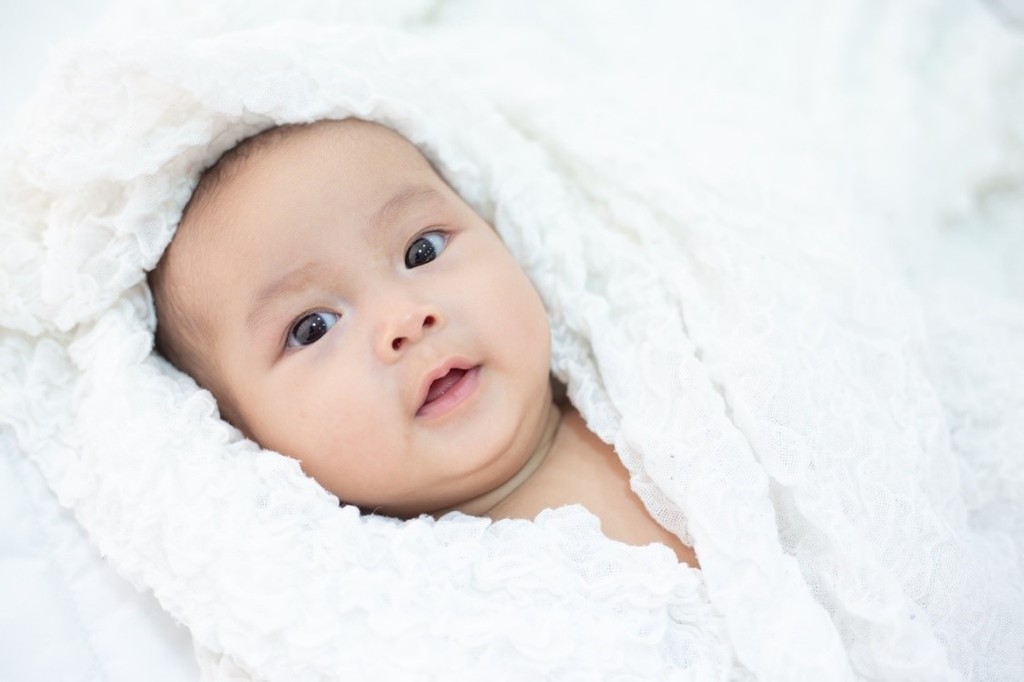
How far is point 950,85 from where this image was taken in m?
1.84

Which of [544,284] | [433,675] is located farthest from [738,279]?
[433,675]

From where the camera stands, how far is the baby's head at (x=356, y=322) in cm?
118

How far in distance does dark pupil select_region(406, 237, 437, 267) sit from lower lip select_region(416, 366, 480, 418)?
0.19m

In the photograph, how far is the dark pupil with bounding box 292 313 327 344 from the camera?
4.06 feet

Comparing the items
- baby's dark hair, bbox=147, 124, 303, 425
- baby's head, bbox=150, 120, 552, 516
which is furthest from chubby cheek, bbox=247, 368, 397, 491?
baby's dark hair, bbox=147, 124, 303, 425

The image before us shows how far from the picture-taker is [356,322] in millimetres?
1208

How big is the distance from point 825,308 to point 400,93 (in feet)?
2.40

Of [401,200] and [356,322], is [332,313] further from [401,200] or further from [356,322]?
[401,200]

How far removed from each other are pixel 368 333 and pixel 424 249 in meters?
0.17

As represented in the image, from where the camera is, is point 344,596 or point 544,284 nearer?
point 344,596

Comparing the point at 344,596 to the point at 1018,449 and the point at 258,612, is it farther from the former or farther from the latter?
the point at 1018,449

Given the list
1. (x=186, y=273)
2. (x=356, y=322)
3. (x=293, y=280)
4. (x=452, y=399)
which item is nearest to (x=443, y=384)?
(x=452, y=399)

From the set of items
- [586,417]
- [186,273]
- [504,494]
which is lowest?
[504,494]

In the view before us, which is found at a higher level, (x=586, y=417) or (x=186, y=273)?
(x=186, y=273)
